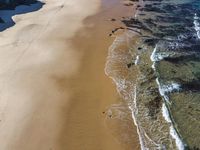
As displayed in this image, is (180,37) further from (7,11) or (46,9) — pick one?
(7,11)

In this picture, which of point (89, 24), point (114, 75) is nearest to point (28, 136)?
point (114, 75)

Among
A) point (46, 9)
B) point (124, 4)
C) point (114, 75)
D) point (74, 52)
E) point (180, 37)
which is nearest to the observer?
point (114, 75)

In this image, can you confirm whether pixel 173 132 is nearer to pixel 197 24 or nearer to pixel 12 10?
pixel 197 24

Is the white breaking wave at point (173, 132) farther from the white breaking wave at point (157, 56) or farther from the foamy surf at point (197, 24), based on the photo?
the foamy surf at point (197, 24)

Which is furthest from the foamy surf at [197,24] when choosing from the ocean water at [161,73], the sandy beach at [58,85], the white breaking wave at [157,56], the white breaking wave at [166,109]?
the white breaking wave at [166,109]

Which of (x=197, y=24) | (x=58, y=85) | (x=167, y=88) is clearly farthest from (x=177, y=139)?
(x=197, y=24)

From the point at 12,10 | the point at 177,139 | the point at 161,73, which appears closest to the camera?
the point at 177,139
